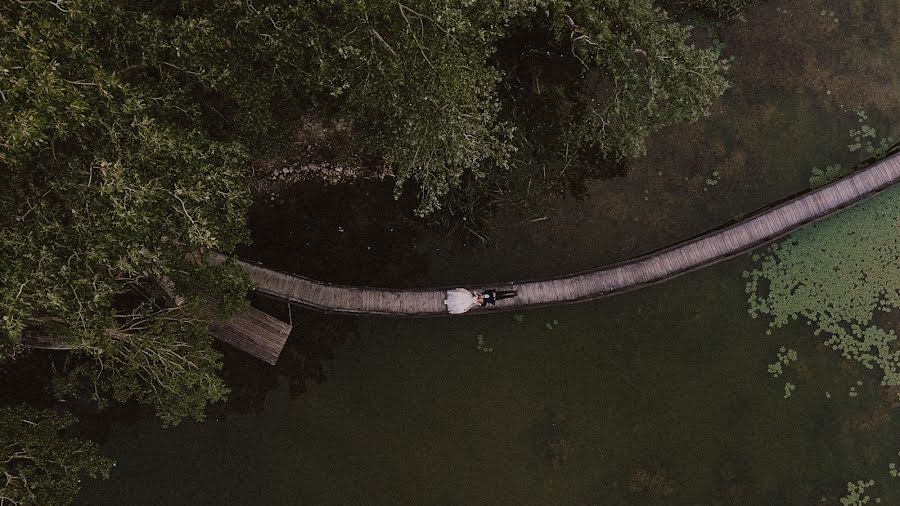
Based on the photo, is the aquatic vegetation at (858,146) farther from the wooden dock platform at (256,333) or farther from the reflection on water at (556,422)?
the wooden dock platform at (256,333)

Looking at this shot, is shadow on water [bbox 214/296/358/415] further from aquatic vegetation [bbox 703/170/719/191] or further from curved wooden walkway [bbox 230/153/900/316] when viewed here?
aquatic vegetation [bbox 703/170/719/191]

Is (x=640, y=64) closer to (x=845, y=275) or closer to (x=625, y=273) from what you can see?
(x=625, y=273)

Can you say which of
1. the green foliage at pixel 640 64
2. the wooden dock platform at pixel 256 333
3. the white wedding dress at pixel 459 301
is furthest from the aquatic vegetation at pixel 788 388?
the wooden dock platform at pixel 256 333

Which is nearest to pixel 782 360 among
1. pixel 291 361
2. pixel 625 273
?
pixel 625 273

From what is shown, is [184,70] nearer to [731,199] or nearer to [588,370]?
[588,370]

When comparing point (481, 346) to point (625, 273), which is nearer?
point (625, 273)

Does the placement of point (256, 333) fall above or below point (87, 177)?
below
